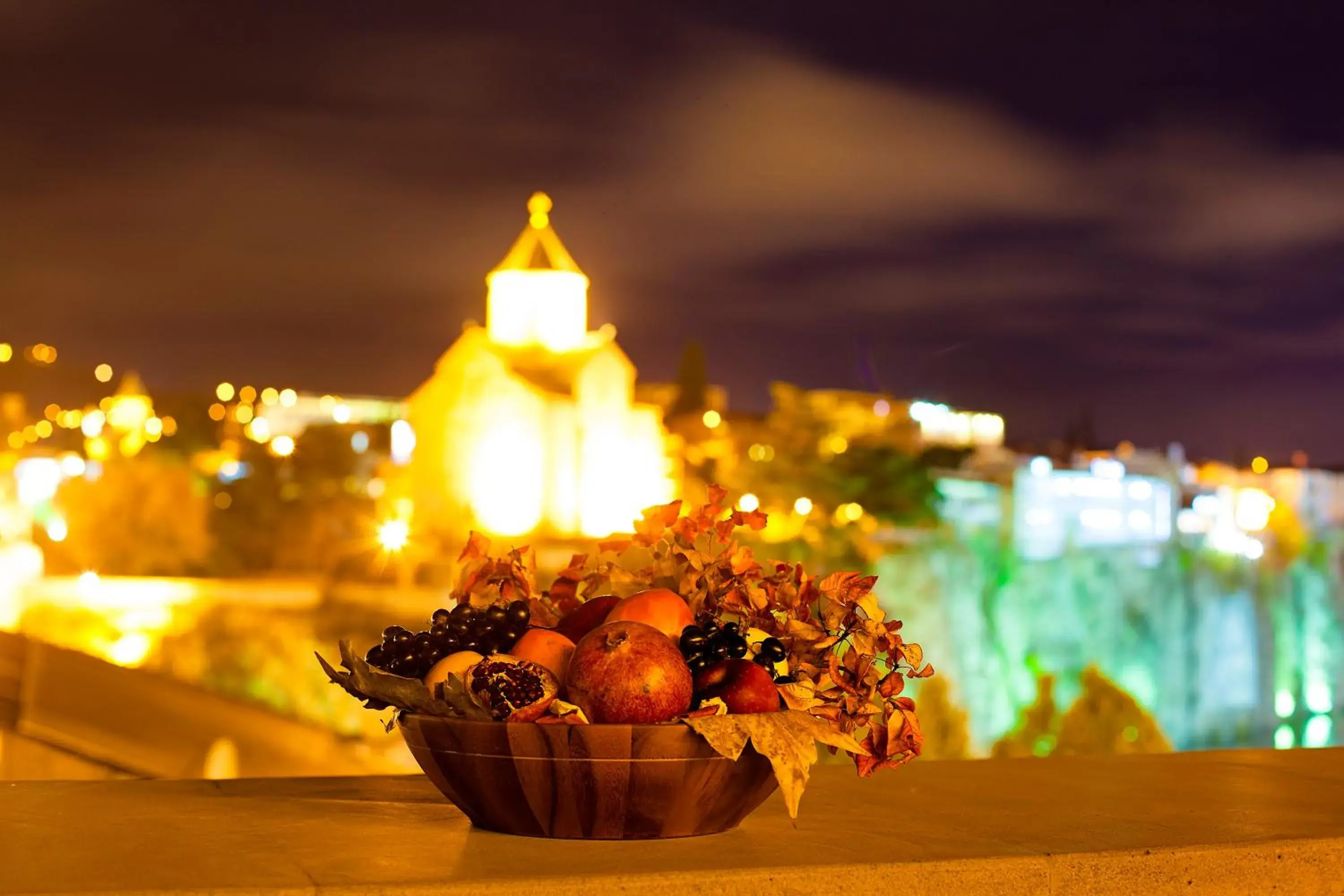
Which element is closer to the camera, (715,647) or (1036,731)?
(715,647)

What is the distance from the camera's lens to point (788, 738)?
6.45 feet

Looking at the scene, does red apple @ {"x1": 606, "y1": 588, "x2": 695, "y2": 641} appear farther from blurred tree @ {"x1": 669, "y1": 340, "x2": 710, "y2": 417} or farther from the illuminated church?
blurred tree @ {"x1": 669, "y1": 340, "x2": 710, "y2": 417}

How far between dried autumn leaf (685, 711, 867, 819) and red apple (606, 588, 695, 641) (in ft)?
0.57

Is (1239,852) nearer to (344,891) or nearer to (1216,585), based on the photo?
(344,891)

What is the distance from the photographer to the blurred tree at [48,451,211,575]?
117ft

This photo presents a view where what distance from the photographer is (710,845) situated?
199cm

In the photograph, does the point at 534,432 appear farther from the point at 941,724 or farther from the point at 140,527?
the point at 941,724

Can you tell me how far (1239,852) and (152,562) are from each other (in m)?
35.5

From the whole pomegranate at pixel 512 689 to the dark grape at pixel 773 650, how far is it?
0.27 meters

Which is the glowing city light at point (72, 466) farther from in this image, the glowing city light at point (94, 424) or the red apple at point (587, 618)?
the red apple at point (587, 618)

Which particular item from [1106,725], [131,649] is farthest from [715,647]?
[1106,725]

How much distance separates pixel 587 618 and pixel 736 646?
0.28 m

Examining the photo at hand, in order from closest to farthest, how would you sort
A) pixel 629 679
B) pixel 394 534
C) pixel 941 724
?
pixel 629 679
pixel 941 724
pixel 394 534

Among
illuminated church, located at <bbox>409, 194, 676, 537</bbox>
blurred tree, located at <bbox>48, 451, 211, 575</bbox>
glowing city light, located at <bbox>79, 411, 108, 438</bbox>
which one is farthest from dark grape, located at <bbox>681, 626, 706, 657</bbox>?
glowing city light, located at <bbox>79, 411, 108, 438</bbox>
